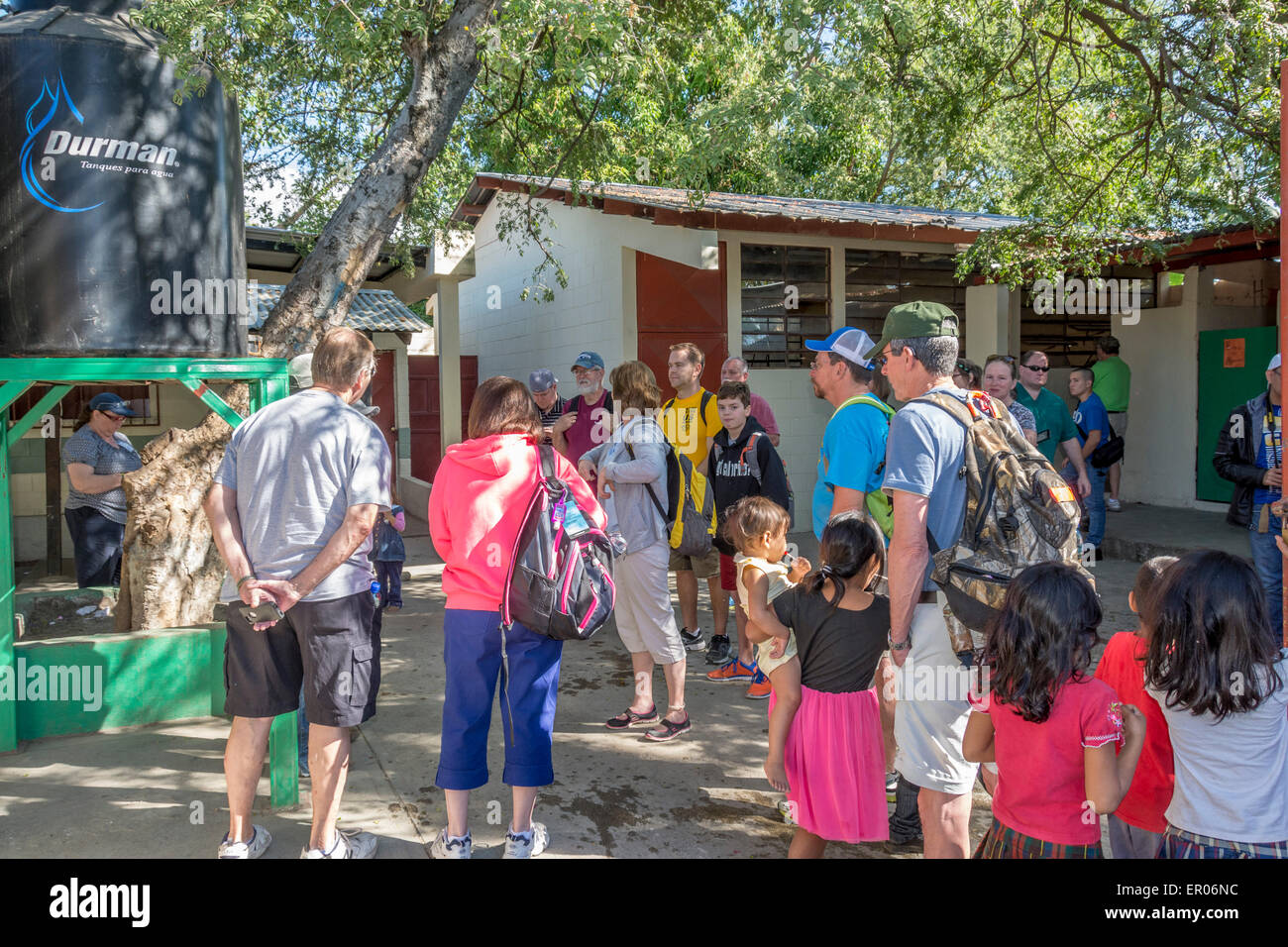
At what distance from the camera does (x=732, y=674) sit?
5.59 meters

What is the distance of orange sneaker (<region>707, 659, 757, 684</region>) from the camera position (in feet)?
18.2

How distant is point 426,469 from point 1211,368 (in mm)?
10831

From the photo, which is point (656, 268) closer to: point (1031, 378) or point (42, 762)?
point (1031, 378)

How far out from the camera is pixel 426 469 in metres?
15.1

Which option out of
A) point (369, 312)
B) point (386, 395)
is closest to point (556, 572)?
point (369, 312)

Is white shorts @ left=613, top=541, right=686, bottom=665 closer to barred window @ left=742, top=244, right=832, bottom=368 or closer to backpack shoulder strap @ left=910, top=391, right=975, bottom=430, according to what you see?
backpack shoulder strap @ left=910, top=391, right=975, bottom=430

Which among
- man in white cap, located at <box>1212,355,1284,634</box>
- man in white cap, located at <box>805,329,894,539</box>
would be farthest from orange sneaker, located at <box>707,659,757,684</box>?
man in white cap, located at <box>1212,355,1284,634</box>

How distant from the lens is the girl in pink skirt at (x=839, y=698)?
10.0 feet

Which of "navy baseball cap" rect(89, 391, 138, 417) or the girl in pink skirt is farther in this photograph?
"navy baseball cap" rect(89, 391, 138, 417)

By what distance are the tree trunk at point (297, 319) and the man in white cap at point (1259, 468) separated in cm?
478

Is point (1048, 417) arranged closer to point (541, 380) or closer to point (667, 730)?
point (541, 380)

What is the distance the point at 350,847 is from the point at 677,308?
23.5 feet

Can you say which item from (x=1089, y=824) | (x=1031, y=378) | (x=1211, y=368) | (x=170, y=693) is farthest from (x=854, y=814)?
(x=1211, y=368)

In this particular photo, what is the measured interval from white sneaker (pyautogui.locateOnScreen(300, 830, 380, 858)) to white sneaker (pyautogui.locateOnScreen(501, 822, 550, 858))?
49 cm
